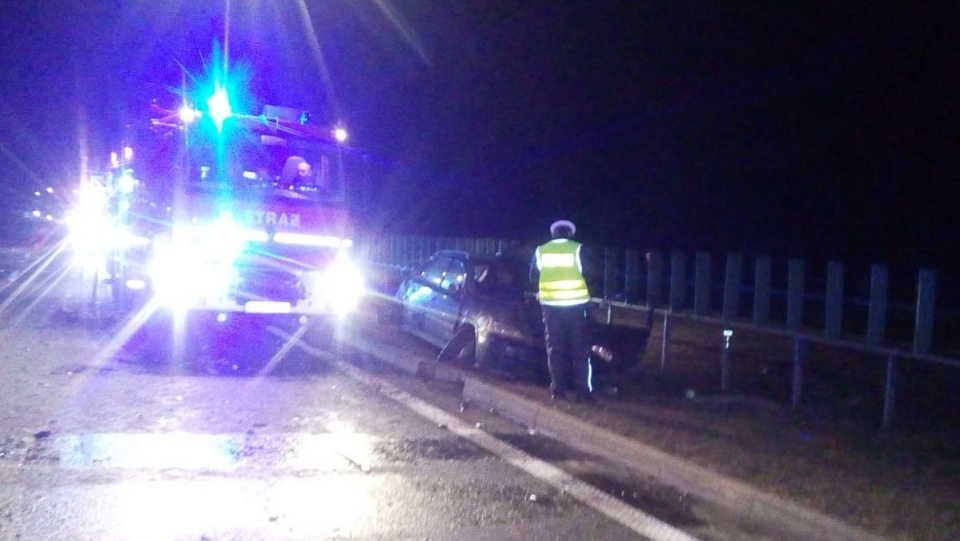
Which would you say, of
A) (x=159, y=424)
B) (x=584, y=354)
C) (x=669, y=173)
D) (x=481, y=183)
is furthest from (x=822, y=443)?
(x=481, y=183)

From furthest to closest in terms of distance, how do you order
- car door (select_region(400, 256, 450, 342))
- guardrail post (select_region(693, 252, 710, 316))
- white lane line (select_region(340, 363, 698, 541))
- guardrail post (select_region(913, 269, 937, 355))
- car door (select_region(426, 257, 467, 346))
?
car door (select_region(400, 256, 450, 342)) < car door (select_region(426, 257, 467, 346)) < guardrail post (select_region(693, 252, 710, 316)) < guardrail post (select_region(913, 269, 937, 355)) < white lane line (select_region(340, 363, 698, 541))

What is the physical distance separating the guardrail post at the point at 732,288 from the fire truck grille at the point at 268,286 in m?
5.64

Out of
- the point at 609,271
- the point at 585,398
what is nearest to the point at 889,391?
the point at 585,398

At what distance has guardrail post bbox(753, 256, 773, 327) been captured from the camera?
11042mm

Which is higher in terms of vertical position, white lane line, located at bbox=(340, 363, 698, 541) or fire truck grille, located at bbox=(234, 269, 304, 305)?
fire truck grille, located at bbox=(234, 269, 304, 305)

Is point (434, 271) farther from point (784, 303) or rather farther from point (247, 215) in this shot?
point (784, 303)

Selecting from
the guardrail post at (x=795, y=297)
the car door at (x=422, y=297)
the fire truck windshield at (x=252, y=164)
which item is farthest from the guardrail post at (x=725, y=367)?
the fire truck windshield at (x=252, y=164)

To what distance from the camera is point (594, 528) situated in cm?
633

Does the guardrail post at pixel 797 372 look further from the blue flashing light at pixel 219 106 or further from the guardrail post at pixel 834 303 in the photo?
the blue flashing light at pixel 219 106

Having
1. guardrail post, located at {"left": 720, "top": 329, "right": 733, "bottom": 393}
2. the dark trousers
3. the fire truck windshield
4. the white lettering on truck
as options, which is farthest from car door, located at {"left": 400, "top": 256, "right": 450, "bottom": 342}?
guardrail post, located at {"left": 720, "top": 329, "right": 733, "bottom": 393}

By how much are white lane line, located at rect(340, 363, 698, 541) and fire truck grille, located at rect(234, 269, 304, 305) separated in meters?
3.17

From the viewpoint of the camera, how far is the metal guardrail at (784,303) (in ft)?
30.2

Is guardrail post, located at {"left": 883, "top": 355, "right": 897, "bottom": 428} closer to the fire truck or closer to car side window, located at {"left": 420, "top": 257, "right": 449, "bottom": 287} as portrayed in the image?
car side window, located at {"left": 420, "top": 257, "right": 449, "bottom": 287}

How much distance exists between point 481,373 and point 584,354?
174cm
